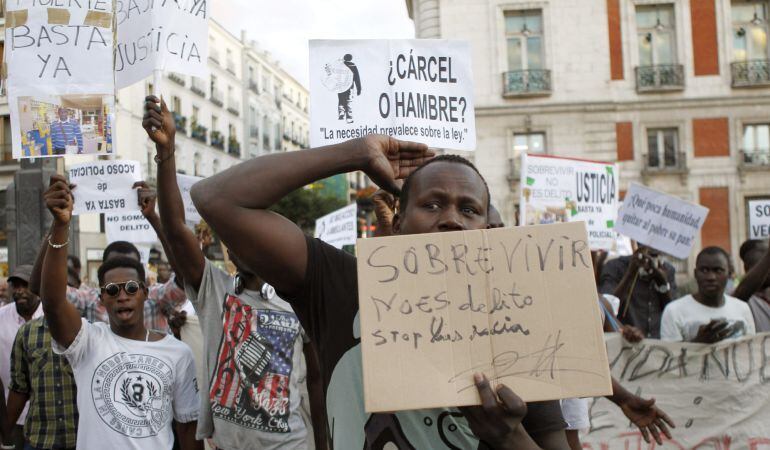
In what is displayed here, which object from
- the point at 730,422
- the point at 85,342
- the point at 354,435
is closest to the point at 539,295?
the point at 354,435

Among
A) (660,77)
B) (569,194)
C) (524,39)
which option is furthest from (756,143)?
(569,194)

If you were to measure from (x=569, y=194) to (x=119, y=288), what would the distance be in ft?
19.5

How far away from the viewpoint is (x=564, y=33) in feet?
84.0

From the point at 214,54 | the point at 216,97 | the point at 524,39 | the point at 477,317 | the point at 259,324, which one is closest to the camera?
the point at 477,317

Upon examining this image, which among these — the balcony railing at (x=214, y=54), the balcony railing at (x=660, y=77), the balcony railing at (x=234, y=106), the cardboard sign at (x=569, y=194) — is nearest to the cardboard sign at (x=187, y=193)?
the cardboard sign at (x=569, y=194)

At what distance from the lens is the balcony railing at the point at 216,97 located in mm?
55244

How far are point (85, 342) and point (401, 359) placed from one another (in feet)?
7.60

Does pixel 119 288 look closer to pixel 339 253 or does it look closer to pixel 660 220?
pixel 339 253

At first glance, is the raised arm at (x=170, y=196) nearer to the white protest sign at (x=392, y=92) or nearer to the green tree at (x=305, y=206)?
the white protest sign at (x=392, y=92)

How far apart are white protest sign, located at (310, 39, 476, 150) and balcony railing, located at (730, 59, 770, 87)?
2235cm

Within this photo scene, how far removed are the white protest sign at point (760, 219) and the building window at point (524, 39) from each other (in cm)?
1710

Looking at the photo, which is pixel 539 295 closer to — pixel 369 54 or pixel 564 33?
pixel 369 54

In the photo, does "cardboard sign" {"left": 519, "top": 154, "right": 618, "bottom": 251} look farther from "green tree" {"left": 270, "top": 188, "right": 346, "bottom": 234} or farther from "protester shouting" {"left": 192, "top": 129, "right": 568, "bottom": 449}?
"green tree" {"left": 270, "top": 188, "right": 346, "bottom": 234}

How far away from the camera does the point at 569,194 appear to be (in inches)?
350
